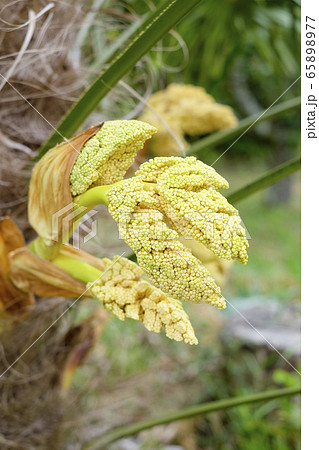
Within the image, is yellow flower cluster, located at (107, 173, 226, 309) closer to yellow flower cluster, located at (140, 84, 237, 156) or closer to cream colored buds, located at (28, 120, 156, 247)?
cream colored buds, located at (28, 120, 156, 247)

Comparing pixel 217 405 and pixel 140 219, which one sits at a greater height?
pixel 140 219

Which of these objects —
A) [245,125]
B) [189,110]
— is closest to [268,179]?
[245,125]

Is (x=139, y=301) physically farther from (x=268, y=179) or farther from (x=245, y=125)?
(x=245, y=125)

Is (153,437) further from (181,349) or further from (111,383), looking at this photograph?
(181,349)

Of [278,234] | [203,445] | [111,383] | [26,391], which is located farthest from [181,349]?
[278,234]

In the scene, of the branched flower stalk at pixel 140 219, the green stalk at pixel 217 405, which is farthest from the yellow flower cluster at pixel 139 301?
the green stalk at pixel 217 405

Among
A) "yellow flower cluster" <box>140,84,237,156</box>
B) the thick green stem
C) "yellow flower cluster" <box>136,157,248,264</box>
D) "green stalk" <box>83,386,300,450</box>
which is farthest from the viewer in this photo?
"yellow flower cluster" <box>140,84,237,156</box>

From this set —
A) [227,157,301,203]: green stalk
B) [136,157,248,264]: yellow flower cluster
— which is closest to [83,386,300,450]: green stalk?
[227,157,301,203]: green stalk

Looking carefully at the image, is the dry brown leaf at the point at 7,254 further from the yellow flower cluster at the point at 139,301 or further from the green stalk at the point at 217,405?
the green stalk at the point at 217,405
